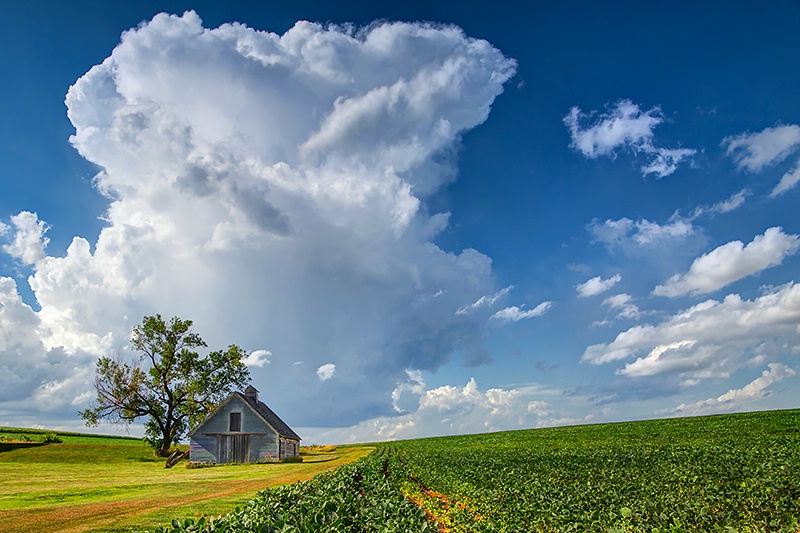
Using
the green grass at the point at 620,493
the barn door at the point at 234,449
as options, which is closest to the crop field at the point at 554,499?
the green grass at the point at 620,493

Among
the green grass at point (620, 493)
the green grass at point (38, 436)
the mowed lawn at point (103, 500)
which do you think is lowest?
the green grass at point (620, 493)

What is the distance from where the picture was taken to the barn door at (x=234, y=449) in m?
49.6

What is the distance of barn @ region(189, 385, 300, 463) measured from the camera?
49312mm

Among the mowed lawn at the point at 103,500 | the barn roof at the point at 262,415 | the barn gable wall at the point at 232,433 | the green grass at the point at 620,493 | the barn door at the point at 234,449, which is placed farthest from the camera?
the barn roof at the point at 262,415

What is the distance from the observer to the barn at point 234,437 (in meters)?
49.3

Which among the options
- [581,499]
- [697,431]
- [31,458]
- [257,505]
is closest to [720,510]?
[581,499]

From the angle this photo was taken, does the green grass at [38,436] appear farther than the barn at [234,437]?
Yes

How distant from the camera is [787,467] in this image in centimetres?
1947

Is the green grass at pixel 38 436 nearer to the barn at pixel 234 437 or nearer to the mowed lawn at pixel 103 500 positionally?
the barn at pixel 234 437

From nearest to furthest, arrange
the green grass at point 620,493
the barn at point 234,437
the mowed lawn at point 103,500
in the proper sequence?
the green grass at point 620,493 < the mowed lawn at point 103,500 < the barn at point 234,437

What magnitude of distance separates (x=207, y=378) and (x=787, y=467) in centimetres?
4969

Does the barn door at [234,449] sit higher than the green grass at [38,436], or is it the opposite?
the green grass at [38,436]

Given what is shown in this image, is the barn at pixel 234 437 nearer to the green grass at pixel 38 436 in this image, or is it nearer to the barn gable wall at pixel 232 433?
the barn gable wall at pixel 232 433

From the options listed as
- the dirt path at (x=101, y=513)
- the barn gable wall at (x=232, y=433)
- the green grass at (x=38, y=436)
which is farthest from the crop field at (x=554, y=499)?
the green grass at (x=38, y=436)
